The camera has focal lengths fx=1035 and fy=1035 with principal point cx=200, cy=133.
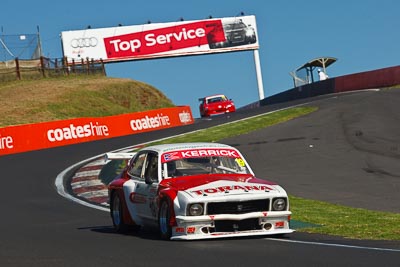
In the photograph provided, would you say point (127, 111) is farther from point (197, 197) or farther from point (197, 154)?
point (197, 197)

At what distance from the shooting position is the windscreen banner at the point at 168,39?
88375 mm

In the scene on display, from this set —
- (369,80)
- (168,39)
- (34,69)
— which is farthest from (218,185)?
(168,39)

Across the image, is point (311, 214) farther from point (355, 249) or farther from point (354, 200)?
point (355, 249)

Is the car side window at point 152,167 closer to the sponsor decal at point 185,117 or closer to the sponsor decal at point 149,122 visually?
the sponsor decal at point 149,122

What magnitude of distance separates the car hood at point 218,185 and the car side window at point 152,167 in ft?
1.64

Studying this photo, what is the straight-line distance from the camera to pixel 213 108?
195ft

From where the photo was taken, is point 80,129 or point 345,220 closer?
point 345,220

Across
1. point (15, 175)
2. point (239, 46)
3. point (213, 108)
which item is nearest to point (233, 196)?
point (15, 175)

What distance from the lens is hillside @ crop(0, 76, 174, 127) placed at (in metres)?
56.3

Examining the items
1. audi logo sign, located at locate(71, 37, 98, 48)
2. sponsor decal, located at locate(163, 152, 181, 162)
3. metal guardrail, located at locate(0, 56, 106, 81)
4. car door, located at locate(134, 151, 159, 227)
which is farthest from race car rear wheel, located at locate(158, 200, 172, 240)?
audi logo sign, located at locate(71, 37, 98, 48)

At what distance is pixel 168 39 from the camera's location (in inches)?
3511

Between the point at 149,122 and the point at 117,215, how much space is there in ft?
107

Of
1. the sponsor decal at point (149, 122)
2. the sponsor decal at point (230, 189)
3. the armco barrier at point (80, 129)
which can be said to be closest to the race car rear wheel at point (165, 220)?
the sponsor decal at point (230, 189)

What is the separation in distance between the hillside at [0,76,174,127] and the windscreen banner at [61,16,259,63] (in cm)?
1348
